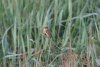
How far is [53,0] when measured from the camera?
11.9 feet

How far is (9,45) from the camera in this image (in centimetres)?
355

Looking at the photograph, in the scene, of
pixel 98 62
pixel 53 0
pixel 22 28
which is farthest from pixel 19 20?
pixel 98 62

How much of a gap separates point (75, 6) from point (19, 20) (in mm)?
460

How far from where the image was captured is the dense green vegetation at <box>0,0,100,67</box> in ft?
11.1

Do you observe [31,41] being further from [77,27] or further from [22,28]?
[77,27]

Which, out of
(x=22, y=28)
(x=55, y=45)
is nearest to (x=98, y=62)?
(x=55, y=45)

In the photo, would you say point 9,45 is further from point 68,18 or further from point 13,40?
point 68,18

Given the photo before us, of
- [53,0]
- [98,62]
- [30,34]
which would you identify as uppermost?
[53,0]

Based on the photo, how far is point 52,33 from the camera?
11.6ft

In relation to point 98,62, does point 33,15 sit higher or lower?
higher

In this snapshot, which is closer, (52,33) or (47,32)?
(47,32)

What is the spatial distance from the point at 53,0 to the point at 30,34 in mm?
335

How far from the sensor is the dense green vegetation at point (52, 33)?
3381mm

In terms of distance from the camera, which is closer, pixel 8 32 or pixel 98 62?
pixel 98 62
